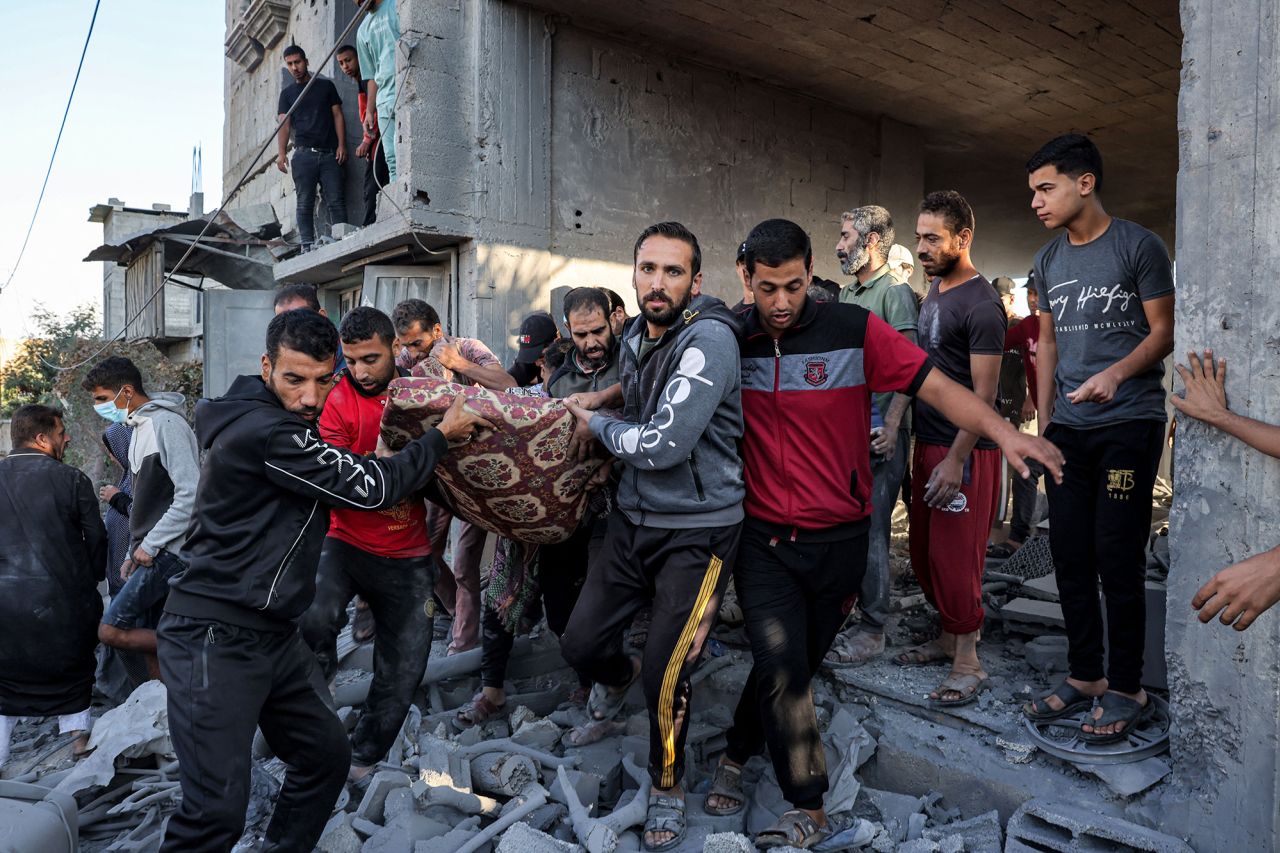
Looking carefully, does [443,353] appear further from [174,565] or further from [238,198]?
[238,198]

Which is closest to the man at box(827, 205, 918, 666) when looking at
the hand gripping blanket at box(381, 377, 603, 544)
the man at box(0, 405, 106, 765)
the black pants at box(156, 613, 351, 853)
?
the hand gripping blanket at box(381, 377, 603, 544)

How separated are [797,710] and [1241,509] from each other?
157cm

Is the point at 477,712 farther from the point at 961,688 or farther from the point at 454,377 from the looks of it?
the point at 961,688

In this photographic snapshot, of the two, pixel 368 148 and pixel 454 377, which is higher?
pixel 368 148

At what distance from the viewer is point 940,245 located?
3.65 meters

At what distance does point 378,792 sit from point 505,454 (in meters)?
1.40

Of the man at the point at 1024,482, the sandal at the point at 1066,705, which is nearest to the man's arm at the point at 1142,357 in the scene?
the sandal at the point at 1066,705

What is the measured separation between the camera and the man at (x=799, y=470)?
286cm

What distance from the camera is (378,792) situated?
10.4ft

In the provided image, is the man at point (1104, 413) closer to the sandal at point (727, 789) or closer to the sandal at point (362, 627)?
the sandal at point (727, 789)

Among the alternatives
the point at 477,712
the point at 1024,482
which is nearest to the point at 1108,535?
the point at 477,712

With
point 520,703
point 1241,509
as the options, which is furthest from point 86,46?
point 1241,509

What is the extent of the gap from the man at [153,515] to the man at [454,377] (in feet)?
4.18

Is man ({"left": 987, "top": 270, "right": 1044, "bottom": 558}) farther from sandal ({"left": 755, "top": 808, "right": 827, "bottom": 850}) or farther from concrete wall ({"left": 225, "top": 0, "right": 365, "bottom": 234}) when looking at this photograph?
concrete wall ({"left": 225, "top": 0, "right": 365, "bottom": 234})
